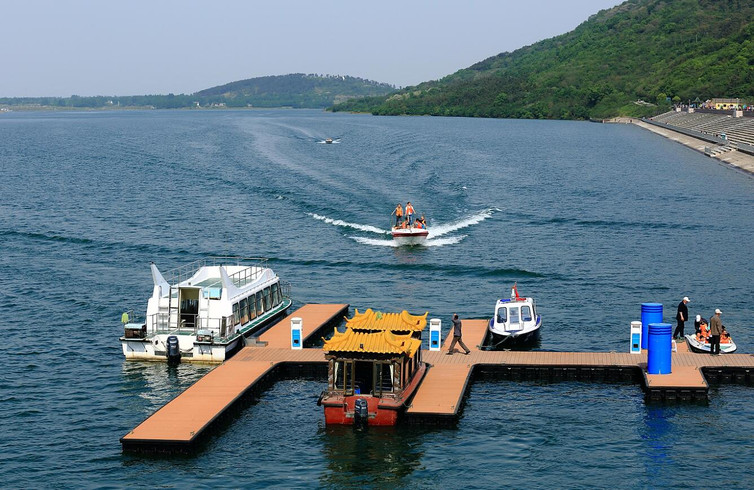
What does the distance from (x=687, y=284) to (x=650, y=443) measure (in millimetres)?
28540

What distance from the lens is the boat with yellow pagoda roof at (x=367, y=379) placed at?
38594 mm

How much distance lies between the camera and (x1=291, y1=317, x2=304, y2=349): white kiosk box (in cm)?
4769

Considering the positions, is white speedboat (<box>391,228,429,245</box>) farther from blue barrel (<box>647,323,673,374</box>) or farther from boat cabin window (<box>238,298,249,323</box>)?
blue barrel (<box>647,323,673,374</box>)

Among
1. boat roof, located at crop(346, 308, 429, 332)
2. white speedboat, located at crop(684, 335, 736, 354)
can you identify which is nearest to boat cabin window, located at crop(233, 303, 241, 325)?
boat roof, located at crop(346, 308, 429, 332)

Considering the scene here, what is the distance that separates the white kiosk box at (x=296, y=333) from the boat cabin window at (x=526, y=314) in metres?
11.9

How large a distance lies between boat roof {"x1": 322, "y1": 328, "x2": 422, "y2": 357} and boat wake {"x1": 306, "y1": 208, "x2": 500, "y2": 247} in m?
37.7

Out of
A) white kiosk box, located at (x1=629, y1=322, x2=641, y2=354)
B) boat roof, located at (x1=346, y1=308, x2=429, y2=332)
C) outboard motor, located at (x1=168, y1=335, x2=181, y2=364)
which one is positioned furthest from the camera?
outboard motor, located at (x1=168, y1=335, x2=181, y2=364)

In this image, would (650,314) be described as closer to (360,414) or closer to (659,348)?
(659,348)

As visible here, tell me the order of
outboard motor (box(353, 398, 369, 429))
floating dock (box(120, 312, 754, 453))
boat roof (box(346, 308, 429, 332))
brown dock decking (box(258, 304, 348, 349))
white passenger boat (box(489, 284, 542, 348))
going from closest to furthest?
floating dock (box(120, 312, 754, 453)), outboard motor (box(353, 398, 369, 429)), boat roof (box(346, 308, 429, 332)), white passenger boat (box(489, 284, 542, 348)), brown dock decking (box(258, 304, 348, 349))

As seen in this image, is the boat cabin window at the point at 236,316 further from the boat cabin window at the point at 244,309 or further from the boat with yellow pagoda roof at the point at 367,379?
the boat with yellow pagoda roof at the point at 367,379

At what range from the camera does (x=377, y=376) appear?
129 feet

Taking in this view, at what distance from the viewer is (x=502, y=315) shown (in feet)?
168

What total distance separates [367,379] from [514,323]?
44.0 ft

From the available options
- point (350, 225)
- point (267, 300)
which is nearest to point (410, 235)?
point (350, 225)
